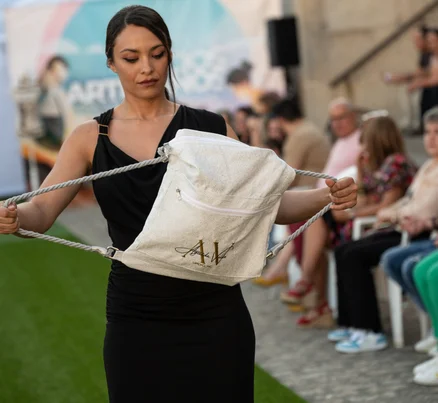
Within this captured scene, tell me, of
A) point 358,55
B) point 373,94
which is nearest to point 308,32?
point 358,55

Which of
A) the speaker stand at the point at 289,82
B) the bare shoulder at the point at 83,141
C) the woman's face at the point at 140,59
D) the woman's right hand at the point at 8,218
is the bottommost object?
the speaker stand at the point at 289,82

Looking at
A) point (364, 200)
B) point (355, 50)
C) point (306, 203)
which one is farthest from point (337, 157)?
Result: point (355, 50)

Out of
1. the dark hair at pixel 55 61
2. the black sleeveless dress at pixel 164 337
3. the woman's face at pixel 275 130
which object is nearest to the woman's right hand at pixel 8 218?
the black sleeveless dress at pixel 164 337

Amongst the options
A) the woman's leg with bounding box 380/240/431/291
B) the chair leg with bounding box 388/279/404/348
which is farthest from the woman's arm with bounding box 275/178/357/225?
the chair leg with bounding box 388/279/404/348

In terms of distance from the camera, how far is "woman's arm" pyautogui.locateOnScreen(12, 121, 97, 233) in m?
3.07

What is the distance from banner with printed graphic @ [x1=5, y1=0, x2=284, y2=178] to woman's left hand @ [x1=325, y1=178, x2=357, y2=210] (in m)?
12.7

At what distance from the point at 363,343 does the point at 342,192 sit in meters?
3.53

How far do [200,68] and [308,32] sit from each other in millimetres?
1789

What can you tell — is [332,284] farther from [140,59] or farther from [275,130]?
[140,59]

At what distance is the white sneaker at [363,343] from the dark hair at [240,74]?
9776mm

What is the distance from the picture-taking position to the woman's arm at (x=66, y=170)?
307 cm

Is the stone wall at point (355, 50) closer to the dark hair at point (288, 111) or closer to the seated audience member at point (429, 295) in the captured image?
the dark hair at point (288, 111)

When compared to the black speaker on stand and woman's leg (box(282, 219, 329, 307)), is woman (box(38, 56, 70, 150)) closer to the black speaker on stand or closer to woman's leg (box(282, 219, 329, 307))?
the black speaker on stand

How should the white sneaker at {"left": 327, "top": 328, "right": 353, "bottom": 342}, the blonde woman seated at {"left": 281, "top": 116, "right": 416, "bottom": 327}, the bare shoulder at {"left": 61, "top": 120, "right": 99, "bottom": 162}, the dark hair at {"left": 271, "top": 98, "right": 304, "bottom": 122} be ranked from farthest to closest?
the dark hair at {"left": 271, "top": 98, "right": 304, "bottom": 122} < the blonde woman seated at {"left": 281, "top": 116, "right": 416, "bottom": 327} < the white sneaker at {"left": 327, "top": 328, "right": 353, "bottom": 342} < the bare shoulder at {"left": 61, "top": 120, "right": 99, "bottom": 162}
